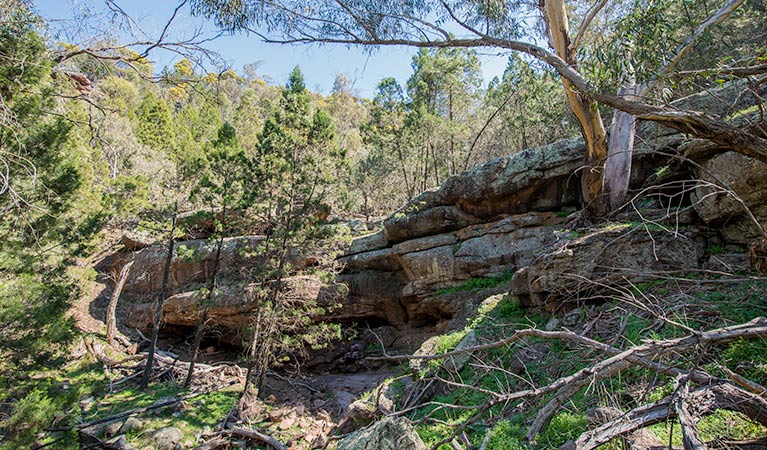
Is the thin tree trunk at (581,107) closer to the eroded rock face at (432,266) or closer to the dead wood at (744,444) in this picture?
the eroded rock face at (432,266)

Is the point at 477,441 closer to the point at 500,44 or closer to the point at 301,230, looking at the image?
the point at 500,44

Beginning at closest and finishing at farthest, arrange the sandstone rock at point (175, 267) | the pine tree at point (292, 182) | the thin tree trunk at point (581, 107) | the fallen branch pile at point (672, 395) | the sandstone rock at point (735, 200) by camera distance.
A: the fallen branch pile at point (672, 395) → the sandstone rock at point (735, 200) → the thin tree trunk at point (581, 107) → the pine tree at point (292, 182) → the sandstone rock at point (175, 267)

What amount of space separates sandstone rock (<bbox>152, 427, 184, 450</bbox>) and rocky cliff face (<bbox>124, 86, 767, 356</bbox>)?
3.80 m

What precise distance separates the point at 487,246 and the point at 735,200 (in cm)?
657

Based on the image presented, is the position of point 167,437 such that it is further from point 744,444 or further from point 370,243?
point 744,444

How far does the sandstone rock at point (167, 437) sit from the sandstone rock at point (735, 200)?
9.83 metres

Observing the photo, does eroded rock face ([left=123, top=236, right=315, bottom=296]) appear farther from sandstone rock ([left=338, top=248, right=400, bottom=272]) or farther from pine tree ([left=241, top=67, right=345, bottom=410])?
pine tree ([left=241, top=67, right=345, bottom=410])

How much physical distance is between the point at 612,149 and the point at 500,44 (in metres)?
4.70

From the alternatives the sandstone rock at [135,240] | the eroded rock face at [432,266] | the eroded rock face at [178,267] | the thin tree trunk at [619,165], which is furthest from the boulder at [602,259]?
the sandstone rock at [135,240]

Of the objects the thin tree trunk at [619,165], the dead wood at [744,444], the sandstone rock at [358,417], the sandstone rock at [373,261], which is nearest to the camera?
the dead wood at [744,444]

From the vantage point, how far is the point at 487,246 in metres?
11.7

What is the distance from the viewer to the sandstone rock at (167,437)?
288 inches

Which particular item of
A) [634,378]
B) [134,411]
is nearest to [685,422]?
[634,378]

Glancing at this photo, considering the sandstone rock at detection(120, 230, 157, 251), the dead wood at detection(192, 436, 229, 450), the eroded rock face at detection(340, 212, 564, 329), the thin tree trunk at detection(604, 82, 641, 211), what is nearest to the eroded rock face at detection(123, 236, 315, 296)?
the sandstone rock at detection(120, 230, 157, 251)
